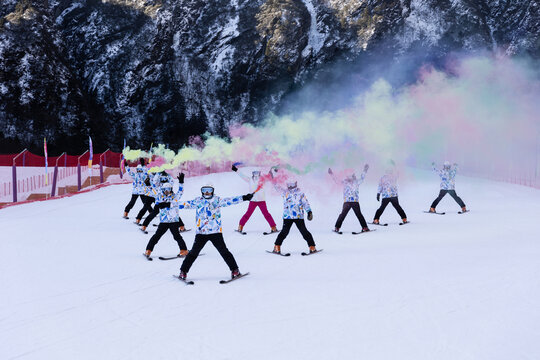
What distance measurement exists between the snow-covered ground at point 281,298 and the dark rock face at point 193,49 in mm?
36953

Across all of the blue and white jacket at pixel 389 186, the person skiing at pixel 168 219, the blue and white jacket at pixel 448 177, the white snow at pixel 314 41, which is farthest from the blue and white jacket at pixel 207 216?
the white snow at pixel 314 41

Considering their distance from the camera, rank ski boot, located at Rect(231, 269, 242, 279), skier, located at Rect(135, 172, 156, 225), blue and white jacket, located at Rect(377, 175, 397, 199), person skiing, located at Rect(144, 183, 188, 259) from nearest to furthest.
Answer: ski boot, located at Rect(231, 269, 242, 279), person skiing, located at Rect(144, 183, 188, 259), skier, located at Rect(135, 172, 156, 225), blue and white jacket, located at Rect(377, 175, 397, 199)

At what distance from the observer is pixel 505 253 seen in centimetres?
902

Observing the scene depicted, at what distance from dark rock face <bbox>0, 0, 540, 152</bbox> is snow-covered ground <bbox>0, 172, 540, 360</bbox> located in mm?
36953

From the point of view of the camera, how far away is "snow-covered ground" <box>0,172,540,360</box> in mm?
4734

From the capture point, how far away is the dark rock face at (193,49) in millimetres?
45344

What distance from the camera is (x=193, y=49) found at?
162 feet

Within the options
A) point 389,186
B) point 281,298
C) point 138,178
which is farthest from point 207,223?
point 389,186

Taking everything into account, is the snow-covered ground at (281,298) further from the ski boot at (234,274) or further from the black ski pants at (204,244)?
the black ski pants at (204,244)

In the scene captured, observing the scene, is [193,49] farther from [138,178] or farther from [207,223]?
[207,223]

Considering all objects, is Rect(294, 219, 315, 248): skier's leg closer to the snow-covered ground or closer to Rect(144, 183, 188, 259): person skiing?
the snow-covered ground

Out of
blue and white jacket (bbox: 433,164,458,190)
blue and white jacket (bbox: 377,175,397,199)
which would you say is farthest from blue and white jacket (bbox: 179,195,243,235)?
blue and white jacket (bbox: 433,164,458,190)

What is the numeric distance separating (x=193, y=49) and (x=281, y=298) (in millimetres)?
46160

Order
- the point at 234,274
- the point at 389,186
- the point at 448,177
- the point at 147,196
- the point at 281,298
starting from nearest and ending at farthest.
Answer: the point at 281,298, the point at 234,274, the point at 389,186, the point at 147,196, the point at 448,177
